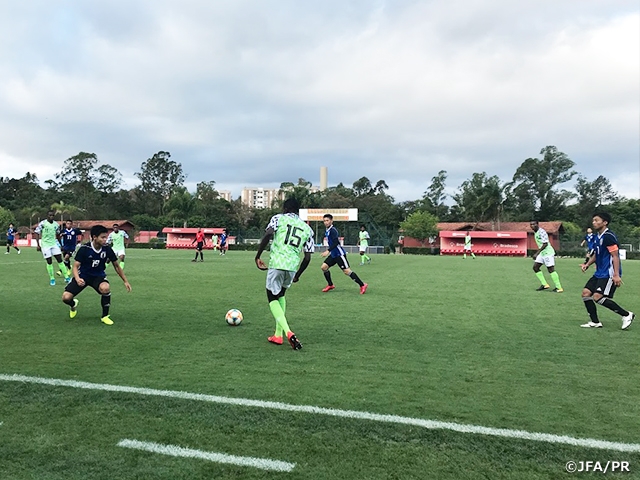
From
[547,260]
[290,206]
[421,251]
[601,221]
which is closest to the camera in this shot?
[290,206]

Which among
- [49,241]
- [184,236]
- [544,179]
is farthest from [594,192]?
[49,241]

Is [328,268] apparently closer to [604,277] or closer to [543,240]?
[543,240]

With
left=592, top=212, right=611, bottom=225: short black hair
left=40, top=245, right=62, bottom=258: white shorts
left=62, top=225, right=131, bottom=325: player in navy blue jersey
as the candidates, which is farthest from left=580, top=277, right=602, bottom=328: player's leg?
left=40, top=245, right=62, bottom=258: white shorts

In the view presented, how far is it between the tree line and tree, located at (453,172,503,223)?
147 millimetres

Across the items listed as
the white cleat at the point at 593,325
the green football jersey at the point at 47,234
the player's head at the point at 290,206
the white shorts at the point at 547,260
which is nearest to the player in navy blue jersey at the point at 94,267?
the player's head at the point at 290,206

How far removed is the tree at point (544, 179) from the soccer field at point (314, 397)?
83148 millimetres

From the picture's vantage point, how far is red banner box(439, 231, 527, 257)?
56531 millimetres

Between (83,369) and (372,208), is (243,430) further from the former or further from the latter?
(372,208)

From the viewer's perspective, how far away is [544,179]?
85.8m

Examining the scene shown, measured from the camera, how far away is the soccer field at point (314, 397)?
11.3 ft

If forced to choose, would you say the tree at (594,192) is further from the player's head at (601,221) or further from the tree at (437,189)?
the player's head at (601,221)

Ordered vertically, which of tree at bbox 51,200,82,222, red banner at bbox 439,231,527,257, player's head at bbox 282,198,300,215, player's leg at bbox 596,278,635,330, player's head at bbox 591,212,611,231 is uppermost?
tree at bbox 51,200,82,222

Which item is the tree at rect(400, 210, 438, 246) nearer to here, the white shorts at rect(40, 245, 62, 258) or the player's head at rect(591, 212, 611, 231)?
the white shorts at rect(40, 245, 62, 258)

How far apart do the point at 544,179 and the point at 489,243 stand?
35.1 meters
